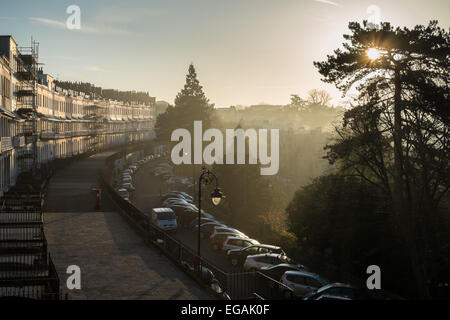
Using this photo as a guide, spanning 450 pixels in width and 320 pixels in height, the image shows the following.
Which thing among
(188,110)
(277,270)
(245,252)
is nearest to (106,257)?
(277,270)

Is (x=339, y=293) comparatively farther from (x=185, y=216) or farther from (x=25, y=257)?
(x=185, y=216)

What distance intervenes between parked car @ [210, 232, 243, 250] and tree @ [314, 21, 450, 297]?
10603mm

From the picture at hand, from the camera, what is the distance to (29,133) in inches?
1682

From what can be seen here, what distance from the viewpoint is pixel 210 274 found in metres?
16.9

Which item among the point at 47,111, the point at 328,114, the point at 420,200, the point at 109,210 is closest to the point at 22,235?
the point at 109,210

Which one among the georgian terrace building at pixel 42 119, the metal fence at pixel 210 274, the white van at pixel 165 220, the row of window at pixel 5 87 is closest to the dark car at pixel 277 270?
the metal fence at pixel 210 274

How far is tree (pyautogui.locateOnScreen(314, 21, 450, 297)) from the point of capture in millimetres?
19750

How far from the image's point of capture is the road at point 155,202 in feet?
88.6

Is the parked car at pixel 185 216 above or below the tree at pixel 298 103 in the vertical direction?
below

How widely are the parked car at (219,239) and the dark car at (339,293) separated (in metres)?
11.9

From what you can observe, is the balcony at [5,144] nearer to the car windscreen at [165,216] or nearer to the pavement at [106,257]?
the pavement at [106,257]

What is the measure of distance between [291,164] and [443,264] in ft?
221

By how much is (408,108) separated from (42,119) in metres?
45.1
